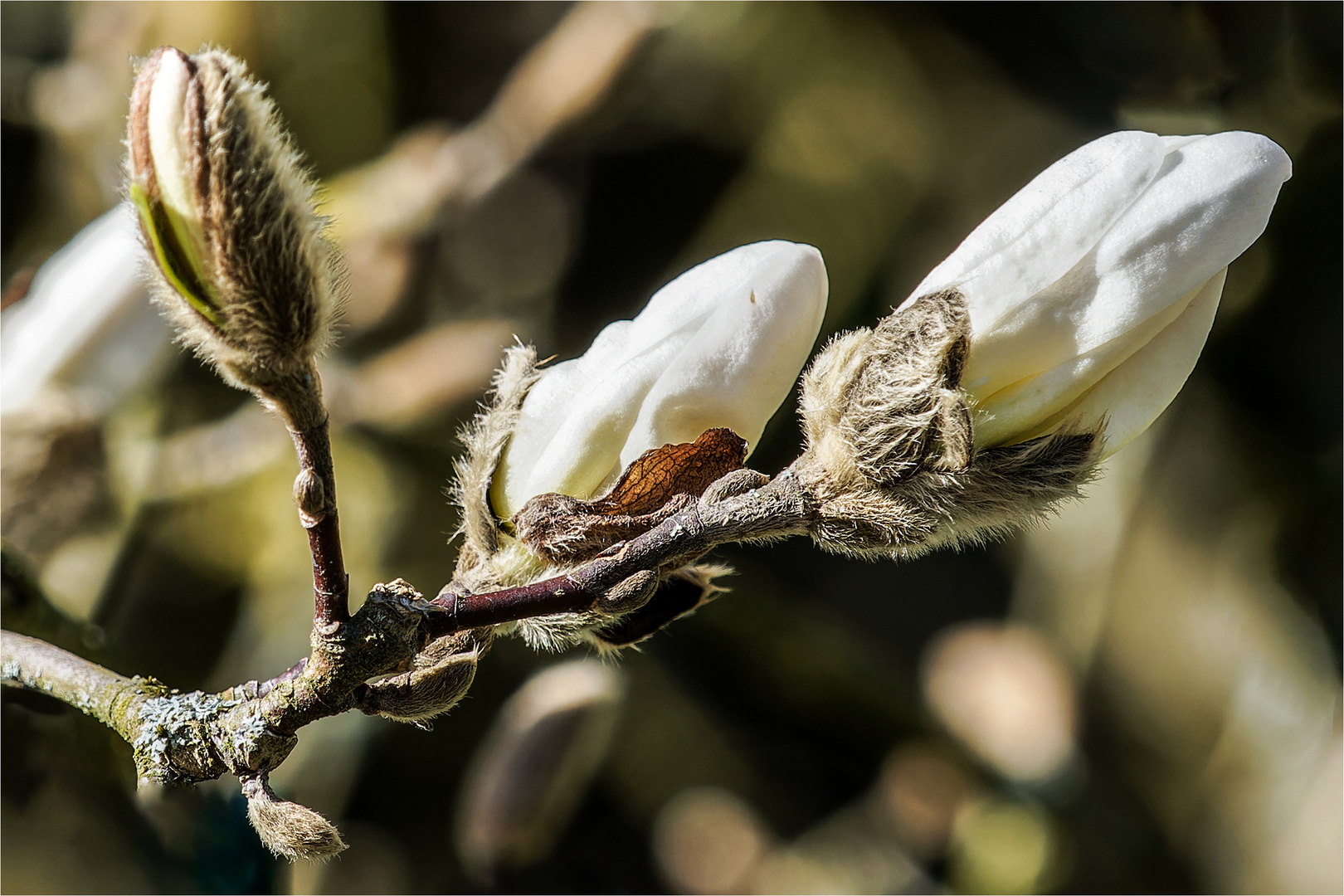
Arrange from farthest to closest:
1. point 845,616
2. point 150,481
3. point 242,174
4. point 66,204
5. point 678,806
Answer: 1. point 845,616
2. point 678,806
3. point 66,204
4. point 150,481
5. point 242,174

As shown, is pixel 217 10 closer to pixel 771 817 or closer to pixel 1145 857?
pixel 771 817

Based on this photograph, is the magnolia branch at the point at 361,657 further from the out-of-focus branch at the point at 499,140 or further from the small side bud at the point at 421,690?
the out-of-focus branch at the point at 499,140

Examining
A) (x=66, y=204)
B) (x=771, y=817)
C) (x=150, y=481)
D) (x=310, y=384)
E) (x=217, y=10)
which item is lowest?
(x=771, y=817)

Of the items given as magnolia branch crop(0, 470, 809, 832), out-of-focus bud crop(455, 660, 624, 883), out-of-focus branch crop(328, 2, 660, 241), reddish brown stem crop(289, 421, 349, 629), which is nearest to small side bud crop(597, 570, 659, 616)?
magnolia branch crop(0, 470, 809, 832)

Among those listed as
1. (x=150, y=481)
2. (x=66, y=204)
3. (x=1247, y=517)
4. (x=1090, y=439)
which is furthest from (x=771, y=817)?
(x=66, y=204)

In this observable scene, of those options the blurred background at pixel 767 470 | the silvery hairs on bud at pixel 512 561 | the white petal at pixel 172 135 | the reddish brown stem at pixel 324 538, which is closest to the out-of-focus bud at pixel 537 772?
the blurred background at pixel 767 470

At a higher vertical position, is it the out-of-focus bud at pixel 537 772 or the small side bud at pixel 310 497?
the small side bud at pixel 310 497

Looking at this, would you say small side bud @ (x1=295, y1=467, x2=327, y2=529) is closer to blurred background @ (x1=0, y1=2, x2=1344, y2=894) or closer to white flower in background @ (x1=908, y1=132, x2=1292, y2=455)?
white flower in background @ (x1=908, y1=132, x2=1292, y2=455)
